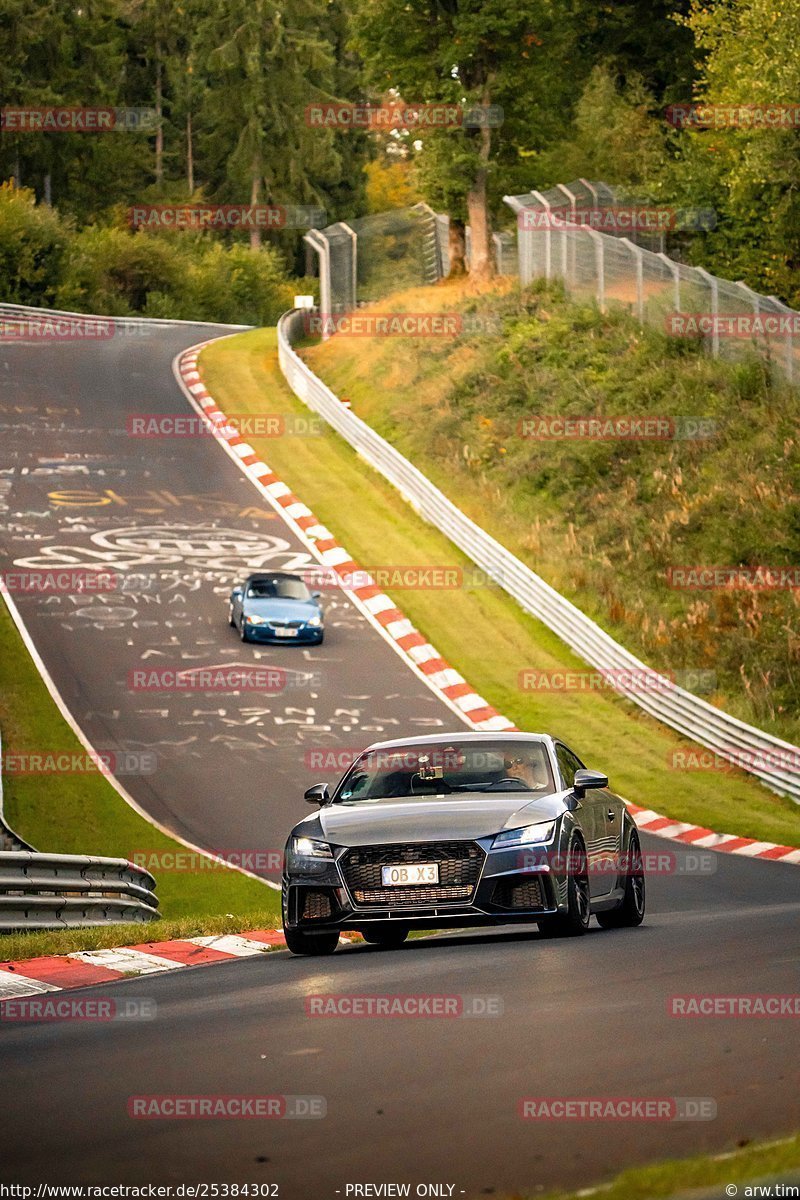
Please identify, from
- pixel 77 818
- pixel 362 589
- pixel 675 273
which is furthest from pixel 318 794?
pixel 675 273

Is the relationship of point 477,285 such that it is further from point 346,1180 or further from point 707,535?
point 346,1180

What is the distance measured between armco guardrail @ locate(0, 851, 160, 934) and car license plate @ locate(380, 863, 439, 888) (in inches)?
128

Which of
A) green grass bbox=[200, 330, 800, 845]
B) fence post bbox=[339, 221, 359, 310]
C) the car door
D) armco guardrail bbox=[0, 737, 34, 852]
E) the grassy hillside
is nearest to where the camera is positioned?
the car door

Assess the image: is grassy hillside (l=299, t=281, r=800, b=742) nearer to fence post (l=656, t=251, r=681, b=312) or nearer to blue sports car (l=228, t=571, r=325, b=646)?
fence post (l=656, t=251, r=681, b=312)

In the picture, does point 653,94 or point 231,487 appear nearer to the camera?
point 231,487

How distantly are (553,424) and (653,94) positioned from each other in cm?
2720

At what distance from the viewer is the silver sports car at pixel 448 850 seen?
11.2 meters

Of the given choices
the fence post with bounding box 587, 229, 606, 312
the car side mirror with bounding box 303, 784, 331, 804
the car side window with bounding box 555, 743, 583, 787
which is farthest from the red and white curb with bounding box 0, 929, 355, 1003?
the fence post with bounding box 587, 229, 606, 312

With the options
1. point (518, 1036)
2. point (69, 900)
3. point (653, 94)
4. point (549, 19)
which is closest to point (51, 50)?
point (653, 94)

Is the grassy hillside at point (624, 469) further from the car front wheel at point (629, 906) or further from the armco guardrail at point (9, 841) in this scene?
the armco guardrail at point (9, 841)

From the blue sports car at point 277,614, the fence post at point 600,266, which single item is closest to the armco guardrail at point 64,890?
the blue sports car at point 277,614

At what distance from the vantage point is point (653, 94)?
63344 mm

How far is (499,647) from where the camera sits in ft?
103

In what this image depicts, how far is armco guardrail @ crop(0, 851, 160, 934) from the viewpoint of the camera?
13266mm
